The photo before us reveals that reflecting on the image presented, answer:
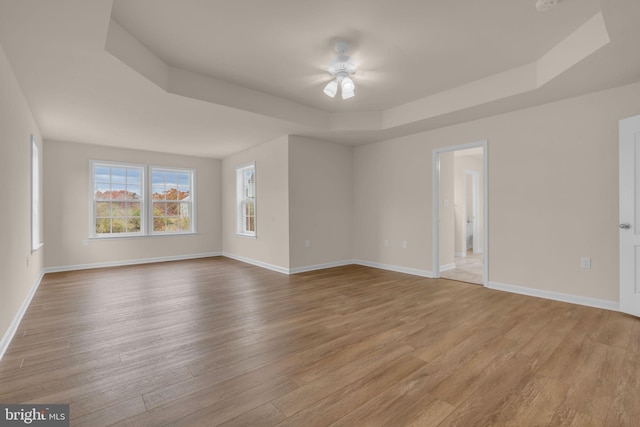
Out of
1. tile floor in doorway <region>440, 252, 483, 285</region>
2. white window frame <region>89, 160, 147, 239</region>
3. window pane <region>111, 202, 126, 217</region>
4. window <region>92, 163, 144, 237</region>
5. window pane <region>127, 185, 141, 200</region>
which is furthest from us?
window pane <region>127, 185, 141, 200</region>

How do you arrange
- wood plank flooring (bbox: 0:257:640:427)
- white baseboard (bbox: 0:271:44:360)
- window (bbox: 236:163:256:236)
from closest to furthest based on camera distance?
wood plank flooring (bbox: 0:257:640:427), white baseboard (bbox: 0:271:44:360), window (bbox: 236:163:256:236)

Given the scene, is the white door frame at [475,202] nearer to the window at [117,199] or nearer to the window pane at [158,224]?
the window pane at [158,224]

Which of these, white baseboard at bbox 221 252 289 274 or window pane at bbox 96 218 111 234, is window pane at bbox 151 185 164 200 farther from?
white baseboard at bbox 221 252 289 274

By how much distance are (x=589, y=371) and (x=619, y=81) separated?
118 inches

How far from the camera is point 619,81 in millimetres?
3141

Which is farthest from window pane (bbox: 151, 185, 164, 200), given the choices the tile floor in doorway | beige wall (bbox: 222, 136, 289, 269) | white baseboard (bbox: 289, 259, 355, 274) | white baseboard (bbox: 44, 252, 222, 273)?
the tile floor in doorway

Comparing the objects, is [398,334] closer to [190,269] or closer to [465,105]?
[465,105]

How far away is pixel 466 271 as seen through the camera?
17.6 feet

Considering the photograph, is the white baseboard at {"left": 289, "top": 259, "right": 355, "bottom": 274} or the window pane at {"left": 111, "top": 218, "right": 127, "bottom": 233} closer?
the white baseboard at {"left": 289, "top": 259, "right": 355, "bottom": 274}

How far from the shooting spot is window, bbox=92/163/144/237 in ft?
19.5

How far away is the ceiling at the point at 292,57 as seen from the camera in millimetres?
A: 2361

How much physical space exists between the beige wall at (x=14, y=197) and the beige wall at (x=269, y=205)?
3297mm

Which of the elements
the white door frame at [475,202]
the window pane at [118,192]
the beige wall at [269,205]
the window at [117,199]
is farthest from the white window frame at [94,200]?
the white door frame at [475,202]

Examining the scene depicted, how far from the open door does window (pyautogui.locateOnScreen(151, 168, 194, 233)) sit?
731 centimetres
